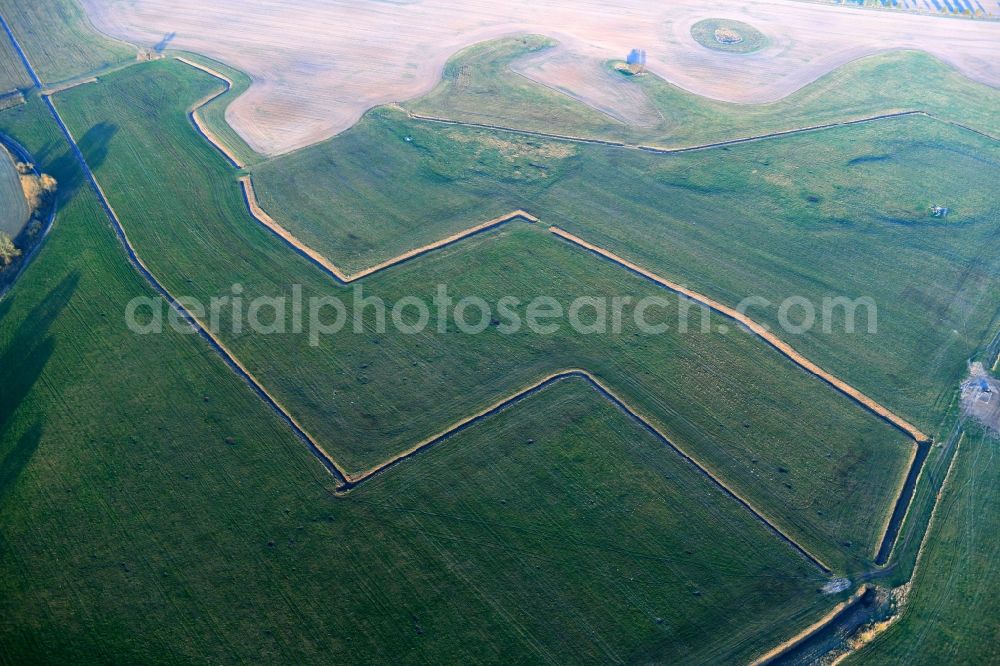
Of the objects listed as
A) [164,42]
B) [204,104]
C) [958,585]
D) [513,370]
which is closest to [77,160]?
[204,104]

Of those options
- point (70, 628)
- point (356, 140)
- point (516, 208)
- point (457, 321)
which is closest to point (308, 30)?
point (356, 140)

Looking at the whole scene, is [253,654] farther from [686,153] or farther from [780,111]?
[780,111]

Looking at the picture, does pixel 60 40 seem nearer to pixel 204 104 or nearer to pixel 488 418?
pixel 204 104

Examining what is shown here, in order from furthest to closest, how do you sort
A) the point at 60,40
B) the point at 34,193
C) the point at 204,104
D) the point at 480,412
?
the point at 60,40
the point at 204,104
the point at 34,193
the point at 480,412

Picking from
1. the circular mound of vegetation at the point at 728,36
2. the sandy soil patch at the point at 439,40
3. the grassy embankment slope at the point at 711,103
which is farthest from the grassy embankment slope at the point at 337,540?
the circular mound of vegetation at the point at 728,36

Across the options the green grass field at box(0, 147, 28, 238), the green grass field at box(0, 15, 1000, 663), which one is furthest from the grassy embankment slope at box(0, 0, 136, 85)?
the green grass field at box(0, 147, 28, 238)

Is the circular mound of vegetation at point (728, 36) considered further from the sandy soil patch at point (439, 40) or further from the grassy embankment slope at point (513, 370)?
the grassy embankment slope at point (513, 370)

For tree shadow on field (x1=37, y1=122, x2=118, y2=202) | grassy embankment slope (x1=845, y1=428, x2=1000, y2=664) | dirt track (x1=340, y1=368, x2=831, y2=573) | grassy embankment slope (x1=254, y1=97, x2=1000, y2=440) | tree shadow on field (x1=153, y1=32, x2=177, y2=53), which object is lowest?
grassy embankment slope (x1=845, y1=428, x2=1000, y2=664)

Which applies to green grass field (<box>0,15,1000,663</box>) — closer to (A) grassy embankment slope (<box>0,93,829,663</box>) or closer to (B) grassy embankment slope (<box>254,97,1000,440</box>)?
(A) grassy embankment slope (<box>0,93,829,663</box>)
